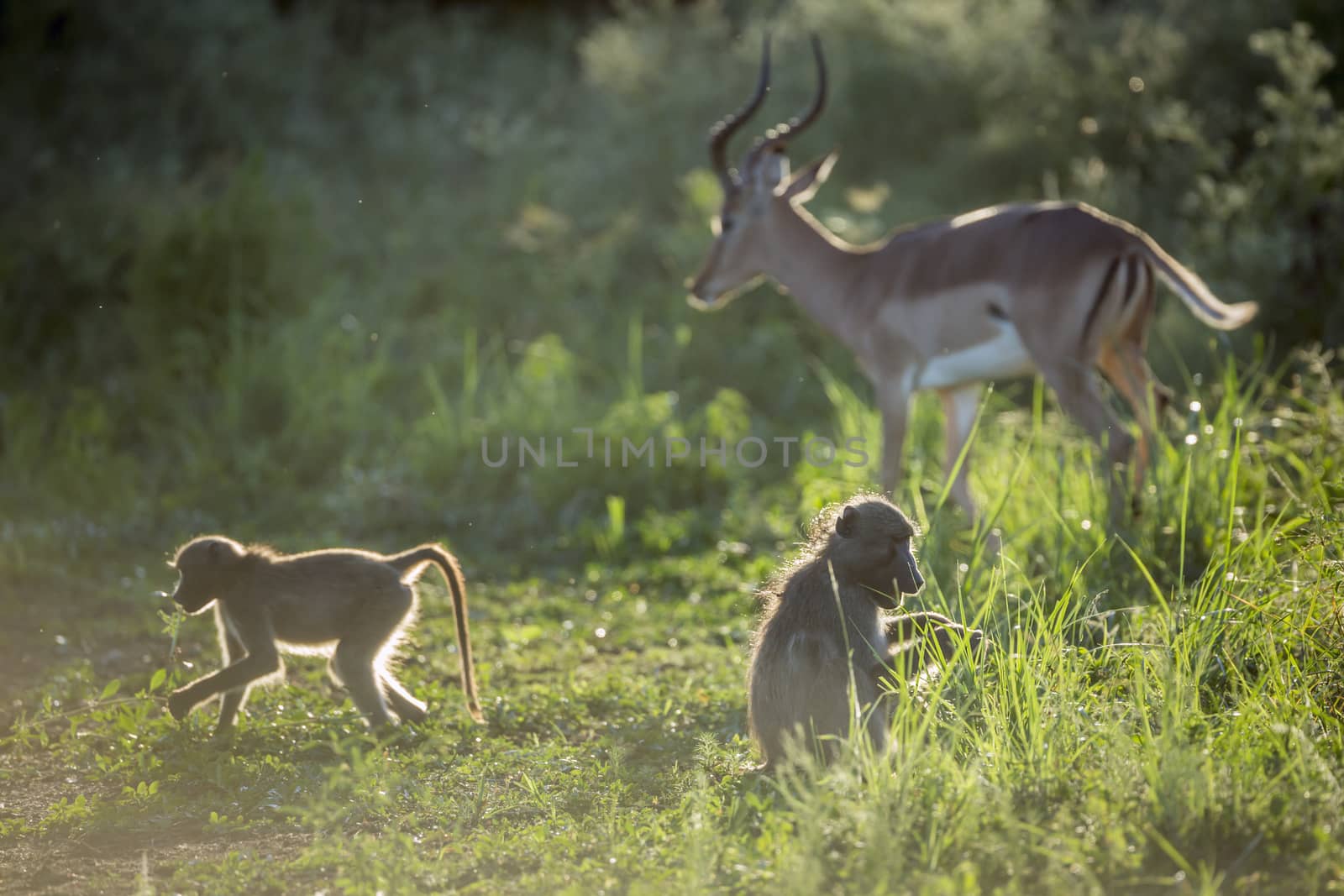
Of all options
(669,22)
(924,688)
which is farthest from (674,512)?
(669,22)

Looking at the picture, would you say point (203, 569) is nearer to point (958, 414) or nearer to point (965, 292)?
point (965, 292)

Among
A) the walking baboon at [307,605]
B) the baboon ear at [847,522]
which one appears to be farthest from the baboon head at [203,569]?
the baboon ear at [847,522]

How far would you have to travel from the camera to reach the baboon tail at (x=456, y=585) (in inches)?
207

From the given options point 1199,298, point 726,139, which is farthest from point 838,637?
point 726,139

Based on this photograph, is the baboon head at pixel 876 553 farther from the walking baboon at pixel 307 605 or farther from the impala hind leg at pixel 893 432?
the impala hind leg at pixel 893 432

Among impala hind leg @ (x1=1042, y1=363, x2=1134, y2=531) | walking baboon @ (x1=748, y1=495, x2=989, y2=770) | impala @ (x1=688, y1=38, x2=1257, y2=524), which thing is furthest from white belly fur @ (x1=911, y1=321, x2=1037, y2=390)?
walking baboon @ (x1=748, y1=495, x2=989, y2=770)

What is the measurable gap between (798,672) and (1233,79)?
875 centimetres

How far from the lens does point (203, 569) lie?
17.1ft

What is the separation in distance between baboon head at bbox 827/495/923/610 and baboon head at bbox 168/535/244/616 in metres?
2.22

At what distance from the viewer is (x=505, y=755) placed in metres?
4.96

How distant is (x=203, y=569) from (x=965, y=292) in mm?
4315

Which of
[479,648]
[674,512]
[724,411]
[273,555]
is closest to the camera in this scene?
[273,555]

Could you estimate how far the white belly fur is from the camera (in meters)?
7.64

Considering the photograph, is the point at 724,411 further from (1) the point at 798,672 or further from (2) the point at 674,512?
(1) the point at 798,672
